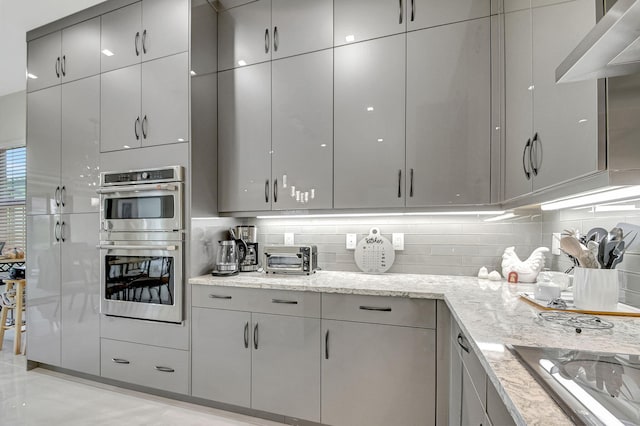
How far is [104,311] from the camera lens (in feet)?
8.39

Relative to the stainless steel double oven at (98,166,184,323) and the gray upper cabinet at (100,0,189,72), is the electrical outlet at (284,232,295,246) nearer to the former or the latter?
the stainless steel double oven at (98,166,184,323)

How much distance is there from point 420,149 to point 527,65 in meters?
0.75

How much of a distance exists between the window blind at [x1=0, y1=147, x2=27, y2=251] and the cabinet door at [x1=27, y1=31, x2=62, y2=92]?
1933mm

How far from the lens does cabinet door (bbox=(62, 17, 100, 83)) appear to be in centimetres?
271

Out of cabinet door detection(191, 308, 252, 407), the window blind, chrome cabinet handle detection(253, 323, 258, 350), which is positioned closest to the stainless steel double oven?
cabinet door detection(191, 308, 252, 407)

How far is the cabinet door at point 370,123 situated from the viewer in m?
2.11

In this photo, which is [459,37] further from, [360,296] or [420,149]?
[360,296]

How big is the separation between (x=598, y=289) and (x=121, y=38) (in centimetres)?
341

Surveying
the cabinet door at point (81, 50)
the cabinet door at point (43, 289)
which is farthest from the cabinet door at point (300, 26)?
the cabinet door at point (43, 289)

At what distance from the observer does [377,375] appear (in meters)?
1.83

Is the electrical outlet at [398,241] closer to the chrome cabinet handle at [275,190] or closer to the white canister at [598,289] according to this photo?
the chrome cabinet handle at [275,190]

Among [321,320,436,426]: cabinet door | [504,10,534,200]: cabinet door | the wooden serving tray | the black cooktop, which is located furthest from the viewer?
[321,320,436,426]: cabinet door

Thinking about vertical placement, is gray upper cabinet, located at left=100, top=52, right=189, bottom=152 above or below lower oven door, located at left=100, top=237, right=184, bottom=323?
above

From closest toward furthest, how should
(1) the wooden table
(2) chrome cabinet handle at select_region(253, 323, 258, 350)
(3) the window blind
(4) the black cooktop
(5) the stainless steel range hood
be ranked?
(4) the black cooktop → (5) the stainless steel range hood → (2) chrome cabinet handle at select_region(253, 323, 258, 350) → (1) the wooden table → (3) the window blind
